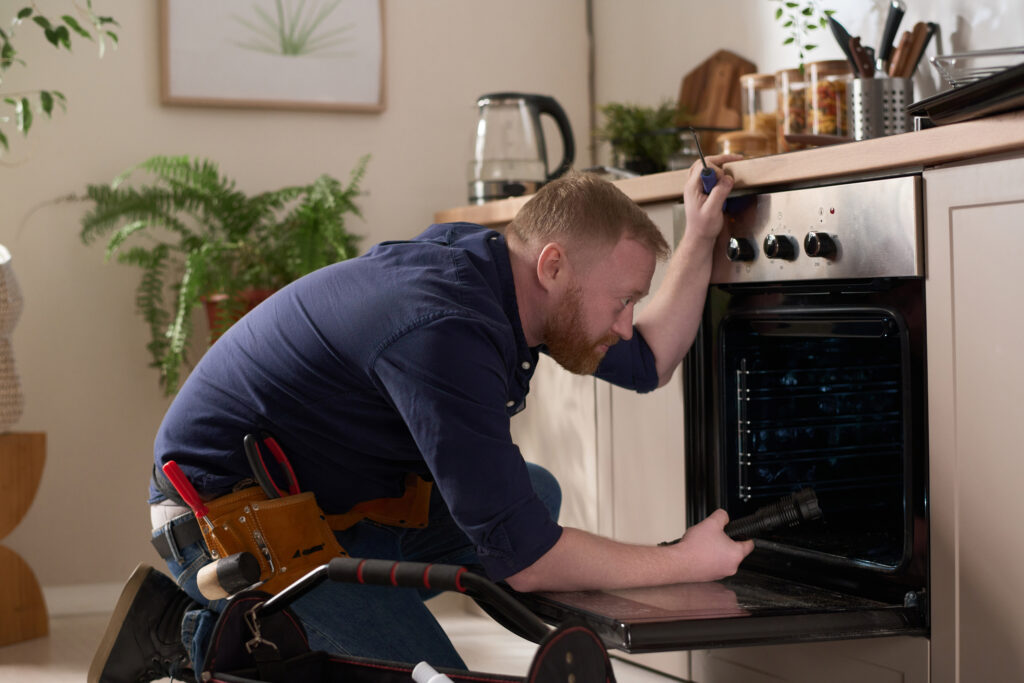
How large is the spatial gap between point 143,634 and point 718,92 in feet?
6.26

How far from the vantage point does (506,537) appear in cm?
143

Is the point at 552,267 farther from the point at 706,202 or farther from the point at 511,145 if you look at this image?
the point at 511,145

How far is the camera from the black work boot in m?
1.75

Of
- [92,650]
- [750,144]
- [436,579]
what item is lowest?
[92,650]

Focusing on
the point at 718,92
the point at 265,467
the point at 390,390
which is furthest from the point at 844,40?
the point at 265,467

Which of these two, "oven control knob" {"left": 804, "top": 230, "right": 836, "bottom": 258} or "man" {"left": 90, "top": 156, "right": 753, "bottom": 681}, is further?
"oven control knob" {"left": 804, "top": 230, "right": 836, "bottom": 258}

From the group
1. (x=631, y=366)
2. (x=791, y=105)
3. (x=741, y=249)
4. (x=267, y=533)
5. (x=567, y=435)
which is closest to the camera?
(x=267, y=533)

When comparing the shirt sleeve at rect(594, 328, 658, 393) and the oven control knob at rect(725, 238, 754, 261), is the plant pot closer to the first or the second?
the shirt sleeve at rect(594, 328, 658, 393)

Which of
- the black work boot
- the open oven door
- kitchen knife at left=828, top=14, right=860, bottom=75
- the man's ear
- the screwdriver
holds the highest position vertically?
kitchen knife at left=828, top=14, right=860, bottom=75

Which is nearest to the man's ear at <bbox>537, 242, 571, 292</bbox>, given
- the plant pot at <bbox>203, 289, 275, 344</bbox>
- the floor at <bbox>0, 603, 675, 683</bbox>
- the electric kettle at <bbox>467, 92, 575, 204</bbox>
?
the floor at <bbox>0, 603, 675, 683</bbox>

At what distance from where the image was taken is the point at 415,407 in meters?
1.44

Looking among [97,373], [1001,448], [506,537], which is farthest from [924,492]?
[97,373]

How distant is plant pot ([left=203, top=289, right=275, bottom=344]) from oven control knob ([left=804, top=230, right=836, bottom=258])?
4.98 ft

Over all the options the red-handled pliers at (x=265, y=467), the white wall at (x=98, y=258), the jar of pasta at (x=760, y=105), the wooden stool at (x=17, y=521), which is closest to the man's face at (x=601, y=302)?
the red-handled pliers at (x=265, y=467)
